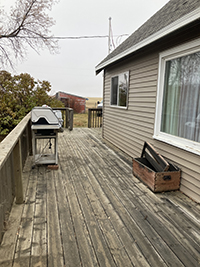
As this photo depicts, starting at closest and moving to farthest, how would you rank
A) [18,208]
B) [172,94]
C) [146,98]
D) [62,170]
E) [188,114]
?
[18,208] → [188,114] → [172,94] → [62,170] → [146,98]

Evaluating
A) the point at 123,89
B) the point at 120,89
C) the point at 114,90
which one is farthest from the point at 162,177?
the point at 114,90

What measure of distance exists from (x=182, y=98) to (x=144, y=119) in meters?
1.18

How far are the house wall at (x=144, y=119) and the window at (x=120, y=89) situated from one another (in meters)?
0.16

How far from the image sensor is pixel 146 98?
3.94 meters

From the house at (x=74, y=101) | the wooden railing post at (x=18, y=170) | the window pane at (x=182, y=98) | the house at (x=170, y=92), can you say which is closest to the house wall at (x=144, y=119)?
the house at (x=170, y=92)

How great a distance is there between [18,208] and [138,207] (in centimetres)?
147

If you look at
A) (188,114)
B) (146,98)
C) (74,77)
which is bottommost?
(188,114)

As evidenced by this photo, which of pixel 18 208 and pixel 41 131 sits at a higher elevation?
pixel 41 131

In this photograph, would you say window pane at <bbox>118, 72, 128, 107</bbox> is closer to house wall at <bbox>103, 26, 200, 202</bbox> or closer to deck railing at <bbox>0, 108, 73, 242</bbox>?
house wall at <bbox>103, 26, 200, 202</bbox>

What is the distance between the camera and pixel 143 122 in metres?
4.07

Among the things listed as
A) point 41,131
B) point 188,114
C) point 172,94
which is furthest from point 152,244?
point 41,131

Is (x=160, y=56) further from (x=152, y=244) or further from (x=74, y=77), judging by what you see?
(x=74, y=77)

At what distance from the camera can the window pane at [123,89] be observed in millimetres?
5047

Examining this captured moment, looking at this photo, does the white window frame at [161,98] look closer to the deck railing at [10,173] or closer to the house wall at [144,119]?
the house wall at [144,119]
